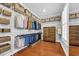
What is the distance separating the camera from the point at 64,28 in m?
1.82

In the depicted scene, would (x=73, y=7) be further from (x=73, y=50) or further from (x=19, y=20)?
(x=19, y=20)

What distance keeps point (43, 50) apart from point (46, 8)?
2.82 feet

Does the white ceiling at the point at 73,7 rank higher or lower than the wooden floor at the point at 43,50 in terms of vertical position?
higher

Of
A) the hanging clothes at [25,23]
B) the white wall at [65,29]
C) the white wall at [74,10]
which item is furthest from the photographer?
the hanging clothes at [25,23]

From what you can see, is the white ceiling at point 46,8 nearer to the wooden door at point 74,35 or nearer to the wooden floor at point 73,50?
the wooden door at point 74,35

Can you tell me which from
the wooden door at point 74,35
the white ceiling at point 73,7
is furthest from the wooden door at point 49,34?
the white ceiling at point 73,7

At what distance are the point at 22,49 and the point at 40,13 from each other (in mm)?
820

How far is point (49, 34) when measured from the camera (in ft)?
6.11

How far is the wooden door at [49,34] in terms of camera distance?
1.82 m

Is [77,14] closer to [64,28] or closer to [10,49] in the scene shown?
[64,28]

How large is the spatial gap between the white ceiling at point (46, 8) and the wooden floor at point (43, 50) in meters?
0.59

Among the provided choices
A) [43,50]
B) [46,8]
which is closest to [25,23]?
[46,8]

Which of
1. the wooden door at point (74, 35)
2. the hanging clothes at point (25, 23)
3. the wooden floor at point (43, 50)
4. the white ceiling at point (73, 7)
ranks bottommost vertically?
the wooden floor at point (43, 50)

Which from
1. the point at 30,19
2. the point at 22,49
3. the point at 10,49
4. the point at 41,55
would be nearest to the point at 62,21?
the point at 30,19
